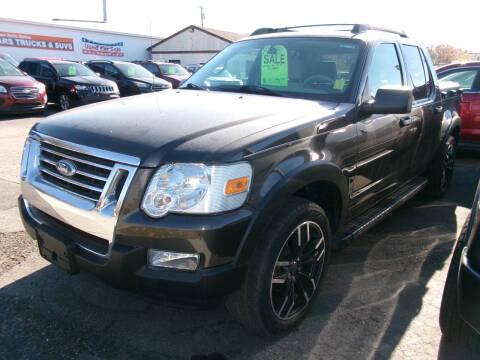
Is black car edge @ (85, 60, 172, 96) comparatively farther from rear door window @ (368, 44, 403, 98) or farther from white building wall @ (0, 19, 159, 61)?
white building wall @ (0, 19, 159, 61)

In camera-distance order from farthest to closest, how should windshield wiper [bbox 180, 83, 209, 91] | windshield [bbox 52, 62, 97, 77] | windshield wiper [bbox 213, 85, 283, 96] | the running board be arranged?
windshield [bbox 52, 62, 97, 77] < windshield wiper [bbox 180, 83, 209, 91] < windshield wiper [bbox 213, 85, 283, 96] < the running board

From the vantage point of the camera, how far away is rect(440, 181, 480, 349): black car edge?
1856mm

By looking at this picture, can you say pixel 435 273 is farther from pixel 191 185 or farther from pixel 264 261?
pixel 191 185

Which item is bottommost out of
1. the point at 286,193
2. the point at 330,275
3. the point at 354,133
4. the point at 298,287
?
the point at 330,275

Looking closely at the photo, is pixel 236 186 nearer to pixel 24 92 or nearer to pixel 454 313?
pixel 454 313

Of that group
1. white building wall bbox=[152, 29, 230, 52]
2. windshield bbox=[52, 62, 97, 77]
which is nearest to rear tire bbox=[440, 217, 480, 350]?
windshield bbox=[52, 62, 97, 77]

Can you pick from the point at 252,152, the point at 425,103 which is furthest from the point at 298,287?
the point at 425,103

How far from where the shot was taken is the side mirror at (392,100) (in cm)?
279

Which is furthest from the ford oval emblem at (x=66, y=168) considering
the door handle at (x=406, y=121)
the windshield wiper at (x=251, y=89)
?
the door handle at (x=406, y=121)

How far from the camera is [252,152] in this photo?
2.12 metres

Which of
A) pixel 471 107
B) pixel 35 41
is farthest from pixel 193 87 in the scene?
pixel 35 41

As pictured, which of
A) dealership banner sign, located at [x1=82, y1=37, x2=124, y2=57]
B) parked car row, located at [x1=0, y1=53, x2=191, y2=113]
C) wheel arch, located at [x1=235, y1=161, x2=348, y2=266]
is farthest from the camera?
dealership banner sign, located at [x1=82, y1=37, x2=124, y2=57]

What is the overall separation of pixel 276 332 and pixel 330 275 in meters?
0.98

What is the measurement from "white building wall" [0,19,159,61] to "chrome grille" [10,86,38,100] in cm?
1568
